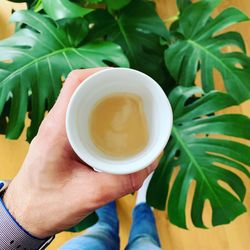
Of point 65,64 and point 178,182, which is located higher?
point 65,64

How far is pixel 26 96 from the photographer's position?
A: 2.91ft

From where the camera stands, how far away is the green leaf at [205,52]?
3.15 ft

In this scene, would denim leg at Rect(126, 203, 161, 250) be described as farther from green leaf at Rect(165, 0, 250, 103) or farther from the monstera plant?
green leaf at Rect(165, 0, 250, 103)

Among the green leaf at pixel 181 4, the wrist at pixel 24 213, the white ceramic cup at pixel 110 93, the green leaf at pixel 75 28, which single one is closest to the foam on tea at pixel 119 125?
the white ceramic cup at pixel 110 93

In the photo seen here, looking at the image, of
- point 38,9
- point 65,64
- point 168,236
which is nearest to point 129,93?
point 65,64

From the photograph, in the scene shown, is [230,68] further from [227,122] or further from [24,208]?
[24,208]

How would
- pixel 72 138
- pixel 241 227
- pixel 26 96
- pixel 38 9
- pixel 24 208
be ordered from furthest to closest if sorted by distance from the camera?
pixel 241 227 < pixel 38 9 < pixel 26 96 < pixel 24 208 < pixel 72 138

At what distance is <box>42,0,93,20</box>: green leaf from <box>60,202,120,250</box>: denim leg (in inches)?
24.0

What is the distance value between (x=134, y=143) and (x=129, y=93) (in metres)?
0.07

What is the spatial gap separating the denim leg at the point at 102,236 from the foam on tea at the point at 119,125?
0.64 meters

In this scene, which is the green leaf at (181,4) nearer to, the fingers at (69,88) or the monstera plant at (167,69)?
the monstera plant at (167,69)

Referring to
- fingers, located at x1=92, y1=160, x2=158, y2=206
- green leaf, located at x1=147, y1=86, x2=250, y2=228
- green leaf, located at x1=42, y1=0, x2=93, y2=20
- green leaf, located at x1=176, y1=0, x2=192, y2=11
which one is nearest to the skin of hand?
fingers, located at x1=92, y1=160, x2=158, y2=206

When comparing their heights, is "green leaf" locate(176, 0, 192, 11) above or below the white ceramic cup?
below

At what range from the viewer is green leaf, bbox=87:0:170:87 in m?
1.00
